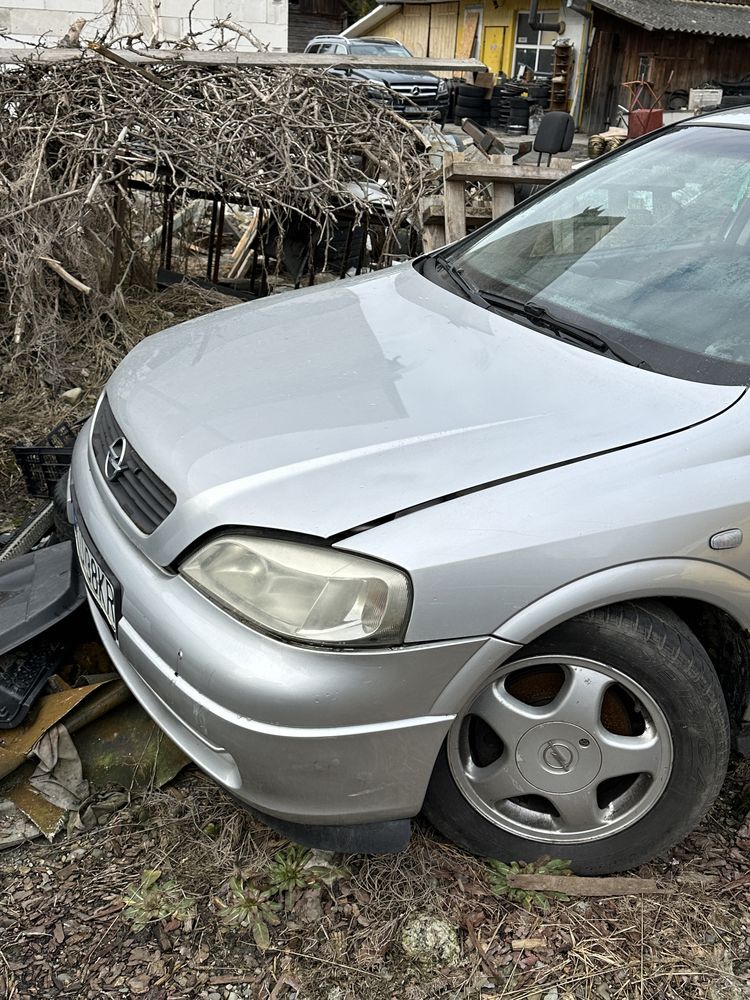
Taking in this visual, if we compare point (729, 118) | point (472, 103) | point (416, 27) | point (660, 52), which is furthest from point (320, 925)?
point (416, 27)

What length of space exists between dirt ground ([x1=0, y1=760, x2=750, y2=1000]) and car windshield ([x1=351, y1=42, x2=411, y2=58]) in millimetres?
23108

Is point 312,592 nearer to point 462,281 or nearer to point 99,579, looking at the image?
point 99,579

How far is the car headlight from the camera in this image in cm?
167

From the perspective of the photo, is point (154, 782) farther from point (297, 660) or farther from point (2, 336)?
point (2, 336)

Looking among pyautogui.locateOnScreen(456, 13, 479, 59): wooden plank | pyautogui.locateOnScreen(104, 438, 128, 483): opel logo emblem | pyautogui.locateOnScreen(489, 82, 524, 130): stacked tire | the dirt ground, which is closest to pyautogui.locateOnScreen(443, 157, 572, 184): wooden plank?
pyautogui.locateOnScreen(104, 438, 128, 483): opel logo emblem

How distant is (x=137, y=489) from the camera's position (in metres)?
2.07

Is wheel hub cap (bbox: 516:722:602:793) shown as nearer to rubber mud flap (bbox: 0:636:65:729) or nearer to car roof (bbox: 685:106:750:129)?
rubber mud flap (bbox: 0:636:65:729)

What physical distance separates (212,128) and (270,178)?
0.52 m

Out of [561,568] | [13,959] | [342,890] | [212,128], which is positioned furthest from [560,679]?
[212,128]

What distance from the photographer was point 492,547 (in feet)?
5.50

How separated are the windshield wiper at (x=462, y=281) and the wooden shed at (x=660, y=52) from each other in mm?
26039

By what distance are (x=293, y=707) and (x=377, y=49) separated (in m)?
24.2

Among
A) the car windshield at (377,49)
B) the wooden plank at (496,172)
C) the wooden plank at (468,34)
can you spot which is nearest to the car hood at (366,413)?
the wooden plank at (496,172)

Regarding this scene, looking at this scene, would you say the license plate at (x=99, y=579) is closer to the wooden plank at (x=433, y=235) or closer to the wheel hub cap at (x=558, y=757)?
the wheel hub cap at (x=558, y=757)
